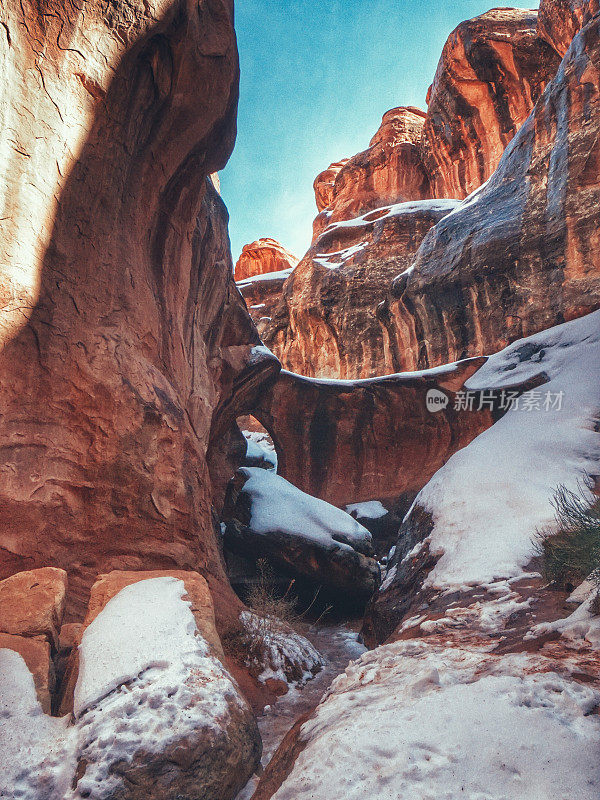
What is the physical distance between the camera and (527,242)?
1318 cm

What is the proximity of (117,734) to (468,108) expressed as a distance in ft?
94.2

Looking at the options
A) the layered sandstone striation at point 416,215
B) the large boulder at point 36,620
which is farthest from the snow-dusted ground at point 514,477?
the layered sandstone striation at point 416,215

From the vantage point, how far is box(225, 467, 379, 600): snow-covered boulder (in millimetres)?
8352

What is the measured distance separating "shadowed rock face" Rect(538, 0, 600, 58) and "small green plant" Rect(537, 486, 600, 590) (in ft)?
66.1

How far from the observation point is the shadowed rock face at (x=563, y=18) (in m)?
16.8

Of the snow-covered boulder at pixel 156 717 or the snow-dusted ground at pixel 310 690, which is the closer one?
the snow-covered boulder at pixel 156 717

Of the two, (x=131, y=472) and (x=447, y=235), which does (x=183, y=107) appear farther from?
(x=447, y=235)

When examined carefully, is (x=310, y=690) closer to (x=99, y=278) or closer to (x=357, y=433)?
(x=99, y=278)

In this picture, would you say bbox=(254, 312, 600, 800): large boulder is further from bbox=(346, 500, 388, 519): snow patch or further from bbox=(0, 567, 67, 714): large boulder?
bbox=(346, 500, 388, 519): snow patch

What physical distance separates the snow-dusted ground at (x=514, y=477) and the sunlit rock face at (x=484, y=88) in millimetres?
17633

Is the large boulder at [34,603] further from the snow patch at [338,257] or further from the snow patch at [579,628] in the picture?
the snow patch at [338,257]

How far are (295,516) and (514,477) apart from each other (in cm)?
428

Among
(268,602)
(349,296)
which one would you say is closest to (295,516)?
(268,602)

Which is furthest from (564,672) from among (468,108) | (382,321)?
(468,108)
